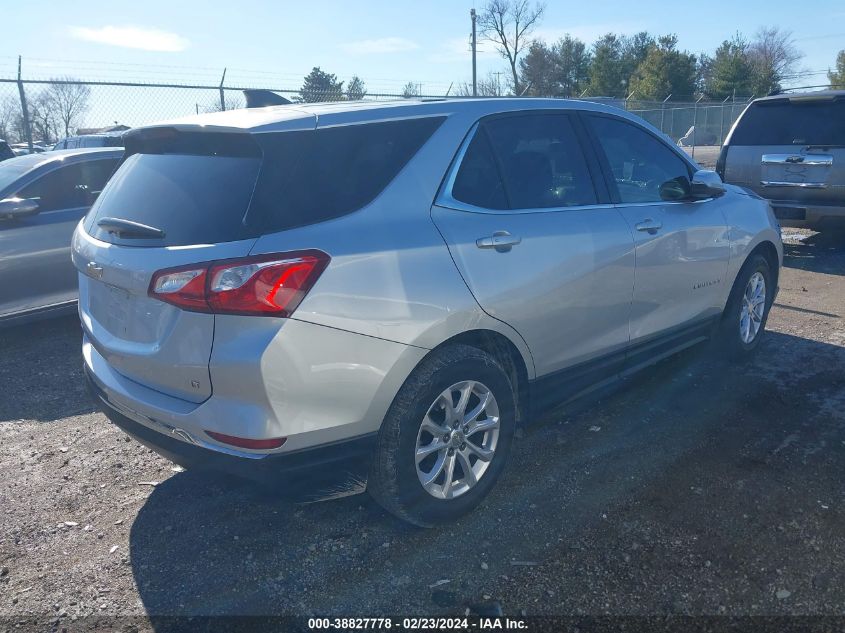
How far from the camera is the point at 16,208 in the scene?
5.81m

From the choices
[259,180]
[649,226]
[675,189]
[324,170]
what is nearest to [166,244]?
[259,180]

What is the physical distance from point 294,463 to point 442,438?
0.74 m

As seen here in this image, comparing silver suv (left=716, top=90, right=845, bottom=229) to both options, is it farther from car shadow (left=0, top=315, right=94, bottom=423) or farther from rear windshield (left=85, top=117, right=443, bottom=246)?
car shadow (left=0, top=315, right=94, bottom=423)

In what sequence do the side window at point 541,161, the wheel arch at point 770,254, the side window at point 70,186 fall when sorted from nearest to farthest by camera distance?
the side window at point 541,161, the wheel arch at point 770,254, the side window at point 70,186

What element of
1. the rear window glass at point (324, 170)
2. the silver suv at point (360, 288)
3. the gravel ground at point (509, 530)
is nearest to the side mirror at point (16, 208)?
the gravel ground at point (509, 530)

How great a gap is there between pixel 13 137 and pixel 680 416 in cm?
1531

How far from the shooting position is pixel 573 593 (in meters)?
2.81

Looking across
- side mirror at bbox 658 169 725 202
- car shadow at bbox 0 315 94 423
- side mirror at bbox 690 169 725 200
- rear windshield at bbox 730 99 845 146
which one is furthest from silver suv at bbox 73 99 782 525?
rear windshield at bbox 730 99 845 146

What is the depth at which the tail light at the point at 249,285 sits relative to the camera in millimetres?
2547

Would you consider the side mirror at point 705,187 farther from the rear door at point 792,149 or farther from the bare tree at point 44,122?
the bare tree at point 44,122

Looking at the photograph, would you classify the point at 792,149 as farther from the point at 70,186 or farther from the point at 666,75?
the point at 666,75

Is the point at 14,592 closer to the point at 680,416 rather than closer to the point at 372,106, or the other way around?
the point at 372,106

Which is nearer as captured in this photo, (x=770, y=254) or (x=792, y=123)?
(x=770, y=254)

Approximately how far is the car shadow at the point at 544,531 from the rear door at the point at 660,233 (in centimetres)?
69
